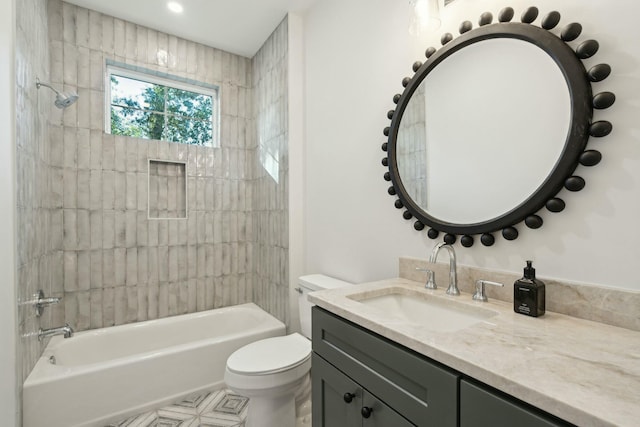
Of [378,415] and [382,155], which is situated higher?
[382,155]

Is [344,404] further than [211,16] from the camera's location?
No

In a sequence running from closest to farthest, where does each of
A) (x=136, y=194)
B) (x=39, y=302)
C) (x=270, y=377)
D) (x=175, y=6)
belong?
(x=270, y=377) < (x=39, y=302) < (x=175, y=6) < (x=136, y=194)

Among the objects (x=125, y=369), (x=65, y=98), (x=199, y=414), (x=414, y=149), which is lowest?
(x=199, y=414)

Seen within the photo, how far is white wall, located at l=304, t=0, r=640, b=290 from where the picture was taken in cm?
84

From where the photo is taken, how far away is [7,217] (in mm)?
1371

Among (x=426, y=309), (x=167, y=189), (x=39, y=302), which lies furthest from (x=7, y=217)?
(x=426, y=309)

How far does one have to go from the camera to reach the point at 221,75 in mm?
2898

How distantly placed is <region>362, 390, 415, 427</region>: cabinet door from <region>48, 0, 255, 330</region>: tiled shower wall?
2266 millimetres

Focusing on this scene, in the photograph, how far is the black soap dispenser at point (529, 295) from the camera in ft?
2.97

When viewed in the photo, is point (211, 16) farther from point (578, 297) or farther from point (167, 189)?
point (578, 297)

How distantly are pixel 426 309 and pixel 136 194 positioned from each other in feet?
7.98

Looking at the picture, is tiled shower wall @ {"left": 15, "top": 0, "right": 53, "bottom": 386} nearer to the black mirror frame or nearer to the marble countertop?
the marble countertop

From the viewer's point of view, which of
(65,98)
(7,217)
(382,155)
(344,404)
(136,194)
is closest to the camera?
(344,404)

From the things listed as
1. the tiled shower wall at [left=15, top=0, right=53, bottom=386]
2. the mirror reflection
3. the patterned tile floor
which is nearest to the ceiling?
the tiled shower wall at [left=15, top=0, right=53, bottom=386]
